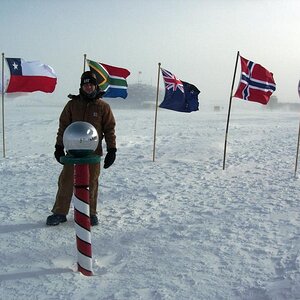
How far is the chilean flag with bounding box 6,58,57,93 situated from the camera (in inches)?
334

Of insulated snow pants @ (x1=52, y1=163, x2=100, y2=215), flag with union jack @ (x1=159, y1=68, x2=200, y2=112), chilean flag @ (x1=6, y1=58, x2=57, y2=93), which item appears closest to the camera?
insulated snow pants @ (x1=52, y1=163, x2=100, y2=215)

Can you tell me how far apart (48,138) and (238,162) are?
285 inches

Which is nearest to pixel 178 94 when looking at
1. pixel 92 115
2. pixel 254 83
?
pixel 254 83

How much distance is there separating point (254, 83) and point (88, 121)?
515cm

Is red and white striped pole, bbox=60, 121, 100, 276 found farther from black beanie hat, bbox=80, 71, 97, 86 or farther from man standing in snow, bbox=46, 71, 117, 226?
black beanie hat, bbox=80, 71, 97, 86

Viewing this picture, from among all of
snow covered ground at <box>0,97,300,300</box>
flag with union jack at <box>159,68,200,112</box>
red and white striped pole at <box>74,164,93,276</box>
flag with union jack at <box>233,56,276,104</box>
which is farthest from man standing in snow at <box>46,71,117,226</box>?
flag with union jack at <box>159,68,200,112</box>

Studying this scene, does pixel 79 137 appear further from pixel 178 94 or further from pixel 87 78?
pixel 178 94

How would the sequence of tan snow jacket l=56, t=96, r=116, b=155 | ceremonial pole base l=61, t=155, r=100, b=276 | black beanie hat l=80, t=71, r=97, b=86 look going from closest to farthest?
ceremonial pole base l=61, t=155, r=100, b=276
black beanie hat l=80, t=71, r=97, b=86
tan snow jacket l=56, t=96, r=116, b=155

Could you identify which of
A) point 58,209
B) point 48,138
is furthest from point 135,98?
point 58,209

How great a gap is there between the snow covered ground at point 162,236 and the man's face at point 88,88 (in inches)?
62.3

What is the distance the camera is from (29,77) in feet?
28.4

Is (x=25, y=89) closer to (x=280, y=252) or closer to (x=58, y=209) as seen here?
(x=58, y=209)

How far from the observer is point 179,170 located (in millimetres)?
7910

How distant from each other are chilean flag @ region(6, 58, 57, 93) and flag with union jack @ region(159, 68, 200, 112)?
110 inches
